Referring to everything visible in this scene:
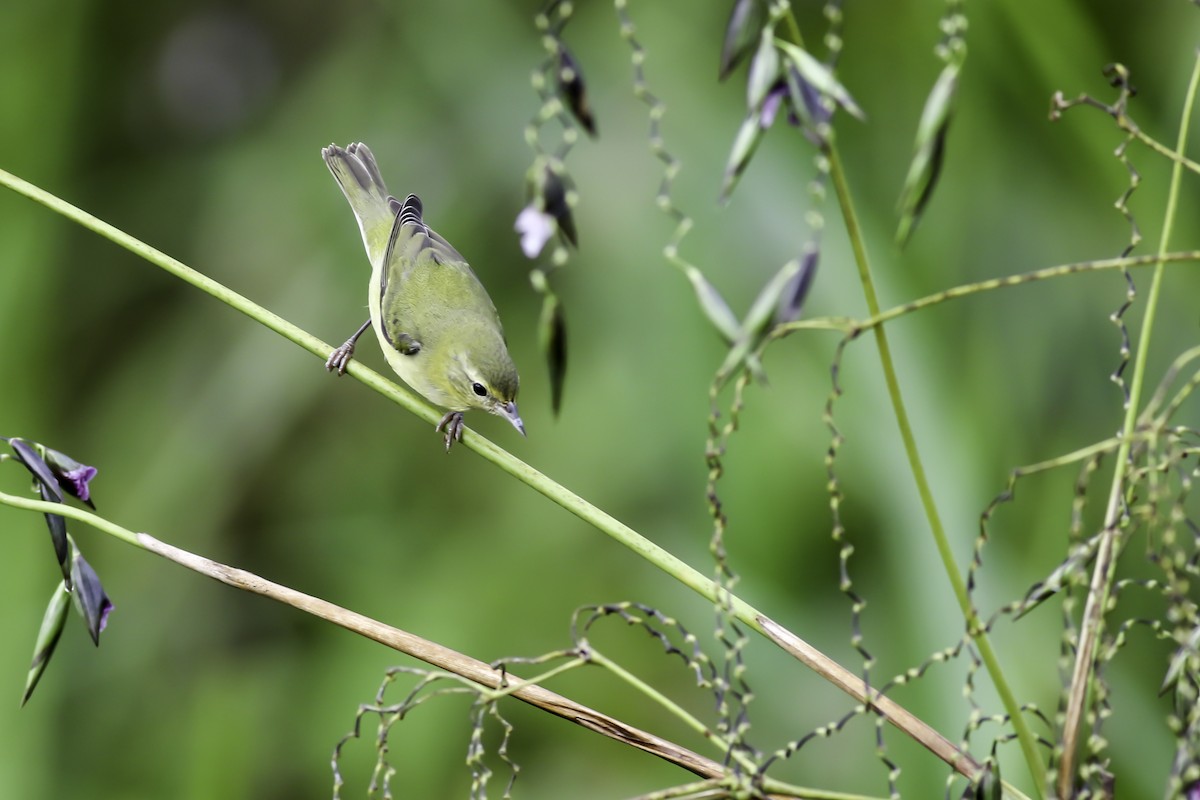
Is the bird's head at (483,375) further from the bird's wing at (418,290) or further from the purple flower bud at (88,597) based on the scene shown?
the purple flower bud at (88,597)

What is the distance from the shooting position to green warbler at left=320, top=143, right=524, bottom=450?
1.84 meters

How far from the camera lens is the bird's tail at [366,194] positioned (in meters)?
2.16

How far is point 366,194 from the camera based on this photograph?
2.21 m

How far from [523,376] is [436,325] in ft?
2.76

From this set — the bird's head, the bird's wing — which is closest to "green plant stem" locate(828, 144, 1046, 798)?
the bird's head

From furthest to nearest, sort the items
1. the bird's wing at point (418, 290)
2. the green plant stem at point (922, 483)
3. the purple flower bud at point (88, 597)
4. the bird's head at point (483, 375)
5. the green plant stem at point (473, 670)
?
1. the bird's wing at point (418, 290)
2. the bird's head at point (483, 375)
3. the purple flower bud at point (88, 597)
4. the green plant stem at point (473, 670)
5. the green plant stem at point (922, 483)

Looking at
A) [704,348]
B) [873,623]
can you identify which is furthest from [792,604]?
[704,348]

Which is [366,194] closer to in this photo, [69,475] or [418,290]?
[418,290]

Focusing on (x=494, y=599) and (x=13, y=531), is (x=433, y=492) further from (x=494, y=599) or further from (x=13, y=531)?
(x=13, y=531)

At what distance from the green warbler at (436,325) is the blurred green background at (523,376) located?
1.54 ft

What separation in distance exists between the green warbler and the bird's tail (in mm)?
107

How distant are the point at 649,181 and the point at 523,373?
568 mm

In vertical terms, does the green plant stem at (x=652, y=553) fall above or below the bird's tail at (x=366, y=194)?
below

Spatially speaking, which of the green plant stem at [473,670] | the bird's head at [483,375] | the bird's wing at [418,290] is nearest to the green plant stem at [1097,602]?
the green plant stem at [473,670]
